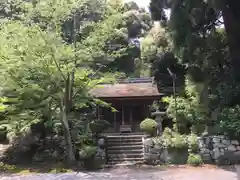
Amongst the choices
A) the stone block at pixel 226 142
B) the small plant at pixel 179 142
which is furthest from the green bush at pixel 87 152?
the stone block at pixel 226 142

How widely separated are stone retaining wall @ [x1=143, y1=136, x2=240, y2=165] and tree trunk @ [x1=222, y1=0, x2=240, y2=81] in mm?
3091

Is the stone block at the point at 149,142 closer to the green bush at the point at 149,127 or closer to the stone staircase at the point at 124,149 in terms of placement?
the stone staircase at the point at 124,149

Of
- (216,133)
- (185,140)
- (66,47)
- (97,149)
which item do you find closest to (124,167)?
(97,149)

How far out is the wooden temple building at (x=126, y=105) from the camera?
17969 mm

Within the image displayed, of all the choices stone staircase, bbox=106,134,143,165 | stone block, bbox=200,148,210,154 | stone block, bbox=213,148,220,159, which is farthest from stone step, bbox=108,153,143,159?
stone block, bbox=213,148,220,159

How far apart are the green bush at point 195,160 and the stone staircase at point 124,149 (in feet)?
7.95

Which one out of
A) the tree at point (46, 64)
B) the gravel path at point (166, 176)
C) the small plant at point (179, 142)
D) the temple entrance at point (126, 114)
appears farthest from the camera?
the temple entrance at point (126, 114)

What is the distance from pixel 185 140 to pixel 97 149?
3.74 m

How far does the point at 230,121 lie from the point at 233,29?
4103 mm

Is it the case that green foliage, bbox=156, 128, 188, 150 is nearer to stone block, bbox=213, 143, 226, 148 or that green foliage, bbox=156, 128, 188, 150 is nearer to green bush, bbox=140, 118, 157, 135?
green bush, bbox=140, 118, 157, 135

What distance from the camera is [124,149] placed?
14961mm

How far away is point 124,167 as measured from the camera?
1300 cm

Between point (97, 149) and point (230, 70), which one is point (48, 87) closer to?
point (97, 149)

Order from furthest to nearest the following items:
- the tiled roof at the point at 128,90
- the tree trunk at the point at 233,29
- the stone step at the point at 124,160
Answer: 1. the tiled roof at the point at 128,90
2. the tree trunk at the point at 233,29
3. the stone step at the point at 124,160
